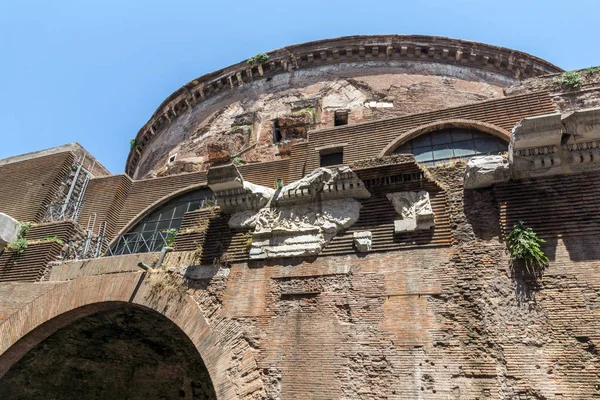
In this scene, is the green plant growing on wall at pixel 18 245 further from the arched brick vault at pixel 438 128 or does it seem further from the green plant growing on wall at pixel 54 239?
the arched brick vault at pixel 438 128

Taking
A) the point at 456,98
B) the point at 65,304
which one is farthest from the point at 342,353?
the point at 456,98

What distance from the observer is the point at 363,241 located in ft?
16.5

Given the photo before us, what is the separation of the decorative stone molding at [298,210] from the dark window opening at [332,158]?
2.71m

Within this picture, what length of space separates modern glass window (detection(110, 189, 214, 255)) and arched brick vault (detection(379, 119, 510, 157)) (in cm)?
390

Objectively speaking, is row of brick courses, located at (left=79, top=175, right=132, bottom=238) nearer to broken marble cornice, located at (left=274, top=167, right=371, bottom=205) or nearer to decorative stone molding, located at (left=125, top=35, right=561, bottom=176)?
broken marble cornice, located at (left=274, top=167, right=371, bottom=205)

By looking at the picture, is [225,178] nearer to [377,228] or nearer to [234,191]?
[234,191]

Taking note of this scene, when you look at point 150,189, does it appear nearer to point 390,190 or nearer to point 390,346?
point 390,190

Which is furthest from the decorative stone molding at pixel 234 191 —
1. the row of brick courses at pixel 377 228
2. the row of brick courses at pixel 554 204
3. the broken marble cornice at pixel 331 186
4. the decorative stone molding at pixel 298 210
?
the row of brick courses at pixel 554 204

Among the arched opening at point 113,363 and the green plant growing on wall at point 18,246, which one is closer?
the arched opening at point 113,363

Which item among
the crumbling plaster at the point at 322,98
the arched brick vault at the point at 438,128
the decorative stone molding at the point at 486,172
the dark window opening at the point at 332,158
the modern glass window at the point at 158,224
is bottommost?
the decorative stone molding at the point at 486,172

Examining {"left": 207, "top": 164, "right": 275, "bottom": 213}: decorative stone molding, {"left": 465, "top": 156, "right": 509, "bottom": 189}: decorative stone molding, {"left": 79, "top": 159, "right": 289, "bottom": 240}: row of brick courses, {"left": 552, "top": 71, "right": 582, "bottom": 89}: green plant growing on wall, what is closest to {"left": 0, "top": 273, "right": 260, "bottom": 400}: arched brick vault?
{"left": 207, "top": 164, "right": 275, "bottom": 213}: decorative stone molding

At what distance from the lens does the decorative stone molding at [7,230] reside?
7.65 m

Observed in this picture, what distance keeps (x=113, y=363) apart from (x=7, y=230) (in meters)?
3.18

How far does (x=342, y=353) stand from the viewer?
4.36 metres
